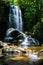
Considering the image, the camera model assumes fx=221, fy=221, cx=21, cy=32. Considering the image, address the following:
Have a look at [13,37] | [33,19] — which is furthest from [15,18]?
[13,37]

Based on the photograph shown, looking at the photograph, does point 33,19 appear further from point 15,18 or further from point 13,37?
point 13,37

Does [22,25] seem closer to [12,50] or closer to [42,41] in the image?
[42,41]

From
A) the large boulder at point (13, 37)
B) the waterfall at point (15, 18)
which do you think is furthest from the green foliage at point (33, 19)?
the large boulder at point (13, 37)

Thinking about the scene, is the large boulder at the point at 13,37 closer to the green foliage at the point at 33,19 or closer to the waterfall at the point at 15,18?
the green foliage at the point at 33,19

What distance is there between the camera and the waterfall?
114 feet

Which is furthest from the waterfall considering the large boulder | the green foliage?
the large boulder

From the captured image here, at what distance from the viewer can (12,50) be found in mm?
19906

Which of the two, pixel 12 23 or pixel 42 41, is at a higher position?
pixel 12 23

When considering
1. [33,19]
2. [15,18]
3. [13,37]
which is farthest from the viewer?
[15,18]

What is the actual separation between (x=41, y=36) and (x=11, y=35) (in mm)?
4196

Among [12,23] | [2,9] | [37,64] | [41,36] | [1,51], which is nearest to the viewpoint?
[37,64]

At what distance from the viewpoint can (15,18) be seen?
117 feet

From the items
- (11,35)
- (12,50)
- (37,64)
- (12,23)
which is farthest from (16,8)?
(37,64)

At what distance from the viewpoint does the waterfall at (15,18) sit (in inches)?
1372
